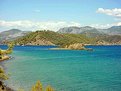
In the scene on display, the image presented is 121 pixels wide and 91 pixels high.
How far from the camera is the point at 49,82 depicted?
57.6m

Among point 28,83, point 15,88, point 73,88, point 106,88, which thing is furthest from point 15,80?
point 106,88

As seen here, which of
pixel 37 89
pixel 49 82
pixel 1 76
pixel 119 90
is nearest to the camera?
pixel 37 89

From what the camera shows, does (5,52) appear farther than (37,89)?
Yes

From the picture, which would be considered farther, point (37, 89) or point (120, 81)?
point (120, 81)

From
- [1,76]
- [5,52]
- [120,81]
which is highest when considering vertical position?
[5,52]

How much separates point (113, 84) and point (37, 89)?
30.9m

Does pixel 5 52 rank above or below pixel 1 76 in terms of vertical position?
above

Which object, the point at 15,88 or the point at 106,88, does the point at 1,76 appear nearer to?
the point at 15,88

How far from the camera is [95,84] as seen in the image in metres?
55.3

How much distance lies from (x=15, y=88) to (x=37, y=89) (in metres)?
22.9

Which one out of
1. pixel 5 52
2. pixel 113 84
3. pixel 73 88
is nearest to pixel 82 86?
pixel 73 88

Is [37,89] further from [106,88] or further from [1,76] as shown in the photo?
[106,88]

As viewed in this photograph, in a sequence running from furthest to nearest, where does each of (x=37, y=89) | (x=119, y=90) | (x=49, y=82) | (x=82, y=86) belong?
(x=49, y=82) → (x=82, y=86) → (x=119, y=90) → (x=37, y=89)

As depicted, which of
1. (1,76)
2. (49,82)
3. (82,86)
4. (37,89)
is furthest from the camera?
(49,82)
